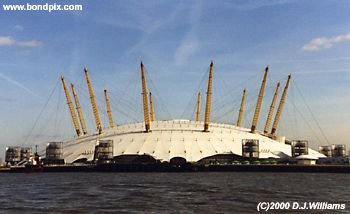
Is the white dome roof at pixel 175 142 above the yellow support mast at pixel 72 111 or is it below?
below

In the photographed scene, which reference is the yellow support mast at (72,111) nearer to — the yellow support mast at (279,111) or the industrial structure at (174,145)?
the industrial structure at (174,145)

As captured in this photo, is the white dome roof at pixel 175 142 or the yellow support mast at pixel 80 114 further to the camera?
the yellow support mast at pixel 80 114

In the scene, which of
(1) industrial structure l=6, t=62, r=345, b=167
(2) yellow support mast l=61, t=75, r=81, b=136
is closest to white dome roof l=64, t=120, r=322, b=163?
(1) industrial structure l=6, t=62, r=345, b=167

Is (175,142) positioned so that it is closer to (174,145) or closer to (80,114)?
(174,145)

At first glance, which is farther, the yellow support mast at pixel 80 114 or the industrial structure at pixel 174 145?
the yellow support mast at pixel 80 114

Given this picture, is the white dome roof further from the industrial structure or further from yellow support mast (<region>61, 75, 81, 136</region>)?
yellow support mast (<region>61, 75, 81, 136</region>)

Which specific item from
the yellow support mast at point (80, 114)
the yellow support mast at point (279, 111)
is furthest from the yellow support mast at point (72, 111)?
the yellow support mast at point (279, 111)

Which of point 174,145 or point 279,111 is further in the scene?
point 279,111

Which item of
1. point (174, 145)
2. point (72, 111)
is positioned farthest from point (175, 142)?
point (72, 111)

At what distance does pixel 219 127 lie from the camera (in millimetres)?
151500

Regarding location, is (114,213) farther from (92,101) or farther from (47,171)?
(92,101)

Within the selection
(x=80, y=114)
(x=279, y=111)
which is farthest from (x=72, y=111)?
(x=279, y=111)

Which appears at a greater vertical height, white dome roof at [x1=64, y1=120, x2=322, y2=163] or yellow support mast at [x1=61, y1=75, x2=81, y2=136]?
yellow support mast at [x1=61, y1=75, x2=81, y2=136]

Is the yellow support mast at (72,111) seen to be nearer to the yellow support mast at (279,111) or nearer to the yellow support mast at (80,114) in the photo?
the yellow support mast at (80,114)
